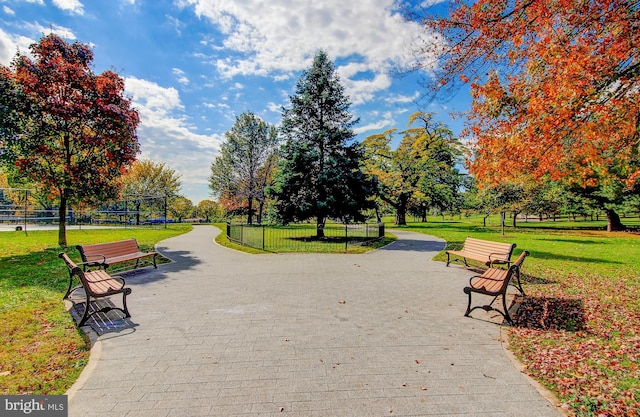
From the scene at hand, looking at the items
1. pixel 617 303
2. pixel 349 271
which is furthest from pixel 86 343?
pixel 617 303

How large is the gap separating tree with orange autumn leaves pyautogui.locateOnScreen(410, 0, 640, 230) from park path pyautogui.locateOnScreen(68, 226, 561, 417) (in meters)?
3.84

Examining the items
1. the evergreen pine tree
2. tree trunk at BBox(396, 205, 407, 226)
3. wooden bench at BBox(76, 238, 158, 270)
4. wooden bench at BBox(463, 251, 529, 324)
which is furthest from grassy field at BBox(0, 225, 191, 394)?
tree trunk at BBox(396, 205, 407, 226)

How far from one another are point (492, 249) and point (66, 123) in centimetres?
1591

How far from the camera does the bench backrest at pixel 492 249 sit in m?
7.80

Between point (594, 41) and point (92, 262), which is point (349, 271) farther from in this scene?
point (594, 41)

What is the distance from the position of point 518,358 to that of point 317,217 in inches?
543

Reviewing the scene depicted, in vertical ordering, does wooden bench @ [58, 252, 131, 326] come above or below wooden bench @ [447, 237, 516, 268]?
below

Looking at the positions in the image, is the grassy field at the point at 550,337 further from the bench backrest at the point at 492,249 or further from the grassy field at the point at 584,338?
the bench backrest at the point at 492,249

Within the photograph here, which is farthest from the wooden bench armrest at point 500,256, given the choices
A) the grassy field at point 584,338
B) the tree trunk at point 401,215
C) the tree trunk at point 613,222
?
the tree trunk at point 613,222

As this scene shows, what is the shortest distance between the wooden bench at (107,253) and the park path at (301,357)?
110 centimetres

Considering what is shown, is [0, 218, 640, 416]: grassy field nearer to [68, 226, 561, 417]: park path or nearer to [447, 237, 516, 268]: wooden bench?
[68, 226, 561, 417]: park path

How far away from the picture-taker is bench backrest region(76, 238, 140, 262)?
24.3ft

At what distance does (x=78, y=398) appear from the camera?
9.86 feet

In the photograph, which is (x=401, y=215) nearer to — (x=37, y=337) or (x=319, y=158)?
(x=319, y=158)
